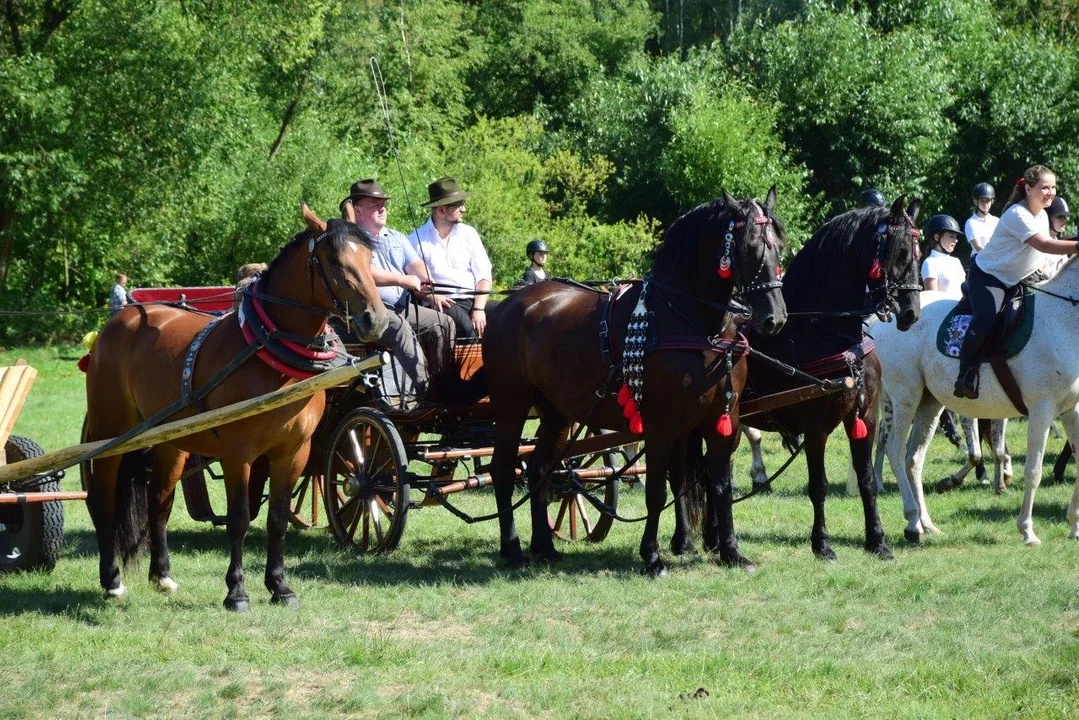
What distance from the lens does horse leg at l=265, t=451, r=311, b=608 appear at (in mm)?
6910

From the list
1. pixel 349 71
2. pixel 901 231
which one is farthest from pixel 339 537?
pixel 349 71

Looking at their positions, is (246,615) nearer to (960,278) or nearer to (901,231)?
(901,231)

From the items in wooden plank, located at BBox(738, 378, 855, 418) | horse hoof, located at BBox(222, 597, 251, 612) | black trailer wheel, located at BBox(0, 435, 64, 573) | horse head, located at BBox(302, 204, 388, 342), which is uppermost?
horse head, located at BBox(302, 204, 388, 342)

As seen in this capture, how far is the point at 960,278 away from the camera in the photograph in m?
11.9

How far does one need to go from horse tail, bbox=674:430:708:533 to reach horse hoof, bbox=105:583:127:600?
352cm

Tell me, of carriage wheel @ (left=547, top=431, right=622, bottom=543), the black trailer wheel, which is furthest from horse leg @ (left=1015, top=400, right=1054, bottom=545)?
the black trailer wheel

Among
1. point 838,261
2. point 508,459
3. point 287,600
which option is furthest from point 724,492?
point 287,600

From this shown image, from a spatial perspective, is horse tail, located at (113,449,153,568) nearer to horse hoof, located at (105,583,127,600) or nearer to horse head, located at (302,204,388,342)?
horse hoof, located at (105,583,127,600)

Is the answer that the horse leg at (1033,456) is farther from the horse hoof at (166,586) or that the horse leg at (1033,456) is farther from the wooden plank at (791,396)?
the horse hoof at (166,586)

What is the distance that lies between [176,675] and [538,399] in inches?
138

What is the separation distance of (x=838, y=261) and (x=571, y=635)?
326 centimetres

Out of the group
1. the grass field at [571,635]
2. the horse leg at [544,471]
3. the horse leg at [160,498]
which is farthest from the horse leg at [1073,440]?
the horse leg at [160,498]

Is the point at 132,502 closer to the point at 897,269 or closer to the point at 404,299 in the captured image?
the point at 404,299

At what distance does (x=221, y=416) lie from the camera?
20.4ft
